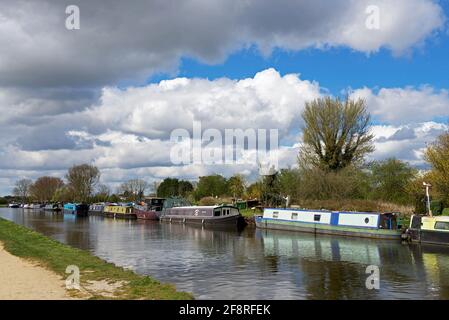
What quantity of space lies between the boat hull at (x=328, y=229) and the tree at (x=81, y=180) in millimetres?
82443

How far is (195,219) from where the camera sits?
169ft

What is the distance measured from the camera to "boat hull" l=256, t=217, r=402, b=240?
3134 centimetres

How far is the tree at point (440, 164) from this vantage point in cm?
3481

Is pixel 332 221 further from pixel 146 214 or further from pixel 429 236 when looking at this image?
pixel 146 214

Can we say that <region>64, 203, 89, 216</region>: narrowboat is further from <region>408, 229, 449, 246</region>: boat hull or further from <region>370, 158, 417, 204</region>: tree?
<region>408, 229, 449, 246</region>: boat hull

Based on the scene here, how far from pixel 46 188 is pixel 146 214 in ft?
309

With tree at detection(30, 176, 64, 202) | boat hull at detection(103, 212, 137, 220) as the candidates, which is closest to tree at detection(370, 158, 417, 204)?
boat hull at detection(103, 212, 137, 220)

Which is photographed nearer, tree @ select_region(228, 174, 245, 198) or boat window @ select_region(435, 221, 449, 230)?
boat window @ select_region(435, 221, 449, 230)

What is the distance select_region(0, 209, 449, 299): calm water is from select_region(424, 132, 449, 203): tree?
7854 millimetres

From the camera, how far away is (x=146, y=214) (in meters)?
65.6

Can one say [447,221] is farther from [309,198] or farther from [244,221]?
[244,221]

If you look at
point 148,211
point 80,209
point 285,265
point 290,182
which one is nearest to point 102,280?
point 285,265

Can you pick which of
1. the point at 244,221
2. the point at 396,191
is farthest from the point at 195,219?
the point at 396,191

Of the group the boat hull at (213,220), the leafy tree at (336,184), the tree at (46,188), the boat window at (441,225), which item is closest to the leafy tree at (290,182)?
the leafy tree at (336,184)
